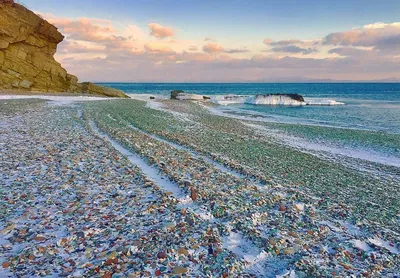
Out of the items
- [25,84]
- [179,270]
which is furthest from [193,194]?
[25,84]

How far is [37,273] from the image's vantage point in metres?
4.32

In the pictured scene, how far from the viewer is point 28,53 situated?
47.3 meters

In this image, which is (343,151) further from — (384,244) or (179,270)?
(179,270)

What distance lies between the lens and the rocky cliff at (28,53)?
43.8 metres

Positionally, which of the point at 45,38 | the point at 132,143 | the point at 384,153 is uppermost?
the point at 45,38

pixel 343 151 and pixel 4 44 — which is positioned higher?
pixel 4 44

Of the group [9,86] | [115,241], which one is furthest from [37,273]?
[9,86]

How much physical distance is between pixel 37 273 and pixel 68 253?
1.91 feet

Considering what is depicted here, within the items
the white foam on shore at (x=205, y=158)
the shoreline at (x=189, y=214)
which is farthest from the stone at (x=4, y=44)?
the shoreline at (x=189, y=214)

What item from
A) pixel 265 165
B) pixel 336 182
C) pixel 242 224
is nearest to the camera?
pixel 242 224

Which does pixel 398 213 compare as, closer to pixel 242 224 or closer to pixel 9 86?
pixel 242 224

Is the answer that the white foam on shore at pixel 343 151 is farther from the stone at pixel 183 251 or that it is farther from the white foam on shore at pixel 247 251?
the stone at pixel 183 251

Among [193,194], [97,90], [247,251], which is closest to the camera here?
[247,251]

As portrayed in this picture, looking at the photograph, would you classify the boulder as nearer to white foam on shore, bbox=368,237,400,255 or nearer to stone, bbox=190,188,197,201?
stone, bbox=190,188,197,201
